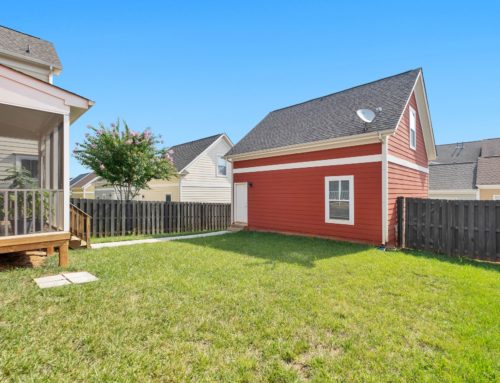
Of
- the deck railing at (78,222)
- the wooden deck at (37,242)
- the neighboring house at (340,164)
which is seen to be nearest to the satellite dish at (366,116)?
the neighboring house at (340,164)

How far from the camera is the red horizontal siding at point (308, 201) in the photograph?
8.87 meters

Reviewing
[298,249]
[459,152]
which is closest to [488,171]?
[459,152]

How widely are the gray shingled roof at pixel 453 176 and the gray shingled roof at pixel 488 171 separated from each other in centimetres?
52

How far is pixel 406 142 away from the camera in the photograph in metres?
10.2

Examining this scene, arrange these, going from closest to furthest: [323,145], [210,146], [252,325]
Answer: [252,325]
[323,145]
[210,146]

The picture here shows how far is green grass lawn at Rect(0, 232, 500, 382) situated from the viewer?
7.89ft

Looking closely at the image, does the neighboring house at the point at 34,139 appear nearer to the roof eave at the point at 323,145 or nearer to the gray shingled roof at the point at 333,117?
the roof eave at the point at 323,145

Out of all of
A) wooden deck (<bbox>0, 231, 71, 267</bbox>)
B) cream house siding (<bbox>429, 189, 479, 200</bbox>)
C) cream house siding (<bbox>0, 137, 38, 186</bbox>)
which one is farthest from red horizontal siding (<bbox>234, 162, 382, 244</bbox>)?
cream house siding (<bbox>429, 189, 479, 200</bbox>)

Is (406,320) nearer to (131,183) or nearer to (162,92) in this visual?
(131,183)

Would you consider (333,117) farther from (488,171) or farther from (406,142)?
(488,171)

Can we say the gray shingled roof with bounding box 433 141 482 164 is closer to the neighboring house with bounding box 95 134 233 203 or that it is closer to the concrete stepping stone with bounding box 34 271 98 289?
the neighboring house with bounding box 95 134 233 203

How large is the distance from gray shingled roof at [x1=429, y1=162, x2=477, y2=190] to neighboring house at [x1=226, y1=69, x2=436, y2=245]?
8.44m

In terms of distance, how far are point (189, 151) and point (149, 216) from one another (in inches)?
370

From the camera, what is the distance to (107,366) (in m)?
2.41
